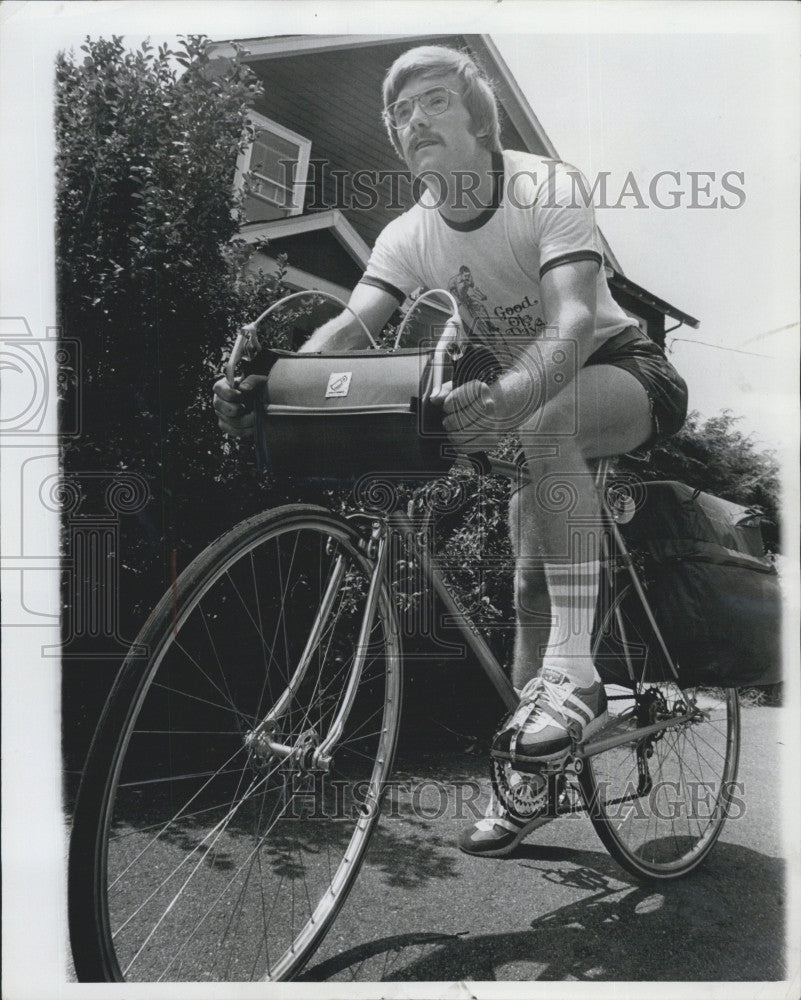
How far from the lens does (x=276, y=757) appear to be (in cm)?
193

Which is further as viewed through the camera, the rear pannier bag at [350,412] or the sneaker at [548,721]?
the sneaker at [548,721]

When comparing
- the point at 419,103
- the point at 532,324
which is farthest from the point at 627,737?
the point at 419,103

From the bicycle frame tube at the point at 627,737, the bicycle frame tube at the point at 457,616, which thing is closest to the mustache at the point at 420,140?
the bicycle frame tube at the point at 457,616

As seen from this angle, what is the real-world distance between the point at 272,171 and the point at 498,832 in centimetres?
187

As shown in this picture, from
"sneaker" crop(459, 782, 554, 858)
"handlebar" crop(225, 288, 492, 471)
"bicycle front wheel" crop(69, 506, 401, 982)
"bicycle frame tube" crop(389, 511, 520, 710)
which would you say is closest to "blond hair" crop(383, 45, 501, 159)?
"handlebar" crop(225, 288, 492, 471)

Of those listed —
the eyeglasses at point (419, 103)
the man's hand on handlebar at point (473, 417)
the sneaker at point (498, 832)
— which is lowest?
the sneaker at point (498, 832)

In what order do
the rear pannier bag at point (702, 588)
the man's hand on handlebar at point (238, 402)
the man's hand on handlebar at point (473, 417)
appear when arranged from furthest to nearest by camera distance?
the rear pannier bag at point (702, 588) < the man's hand on handlebar at point (238, 402) < the man's hand on handlebar at point (473, 417)

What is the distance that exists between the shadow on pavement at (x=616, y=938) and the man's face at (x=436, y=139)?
187 cm

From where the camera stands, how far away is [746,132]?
228cm

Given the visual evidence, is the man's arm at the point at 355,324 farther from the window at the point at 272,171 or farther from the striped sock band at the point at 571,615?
the striped sock band at the point at 571,615

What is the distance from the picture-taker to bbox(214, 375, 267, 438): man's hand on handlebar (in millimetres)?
1955

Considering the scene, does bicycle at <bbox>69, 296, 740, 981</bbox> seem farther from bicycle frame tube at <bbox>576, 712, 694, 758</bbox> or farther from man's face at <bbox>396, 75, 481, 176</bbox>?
man's face at <bbox>396, 75, 481, 176</bbox>

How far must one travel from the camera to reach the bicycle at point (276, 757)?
1993 millimetres

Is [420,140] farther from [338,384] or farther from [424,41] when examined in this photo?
[338,384]
